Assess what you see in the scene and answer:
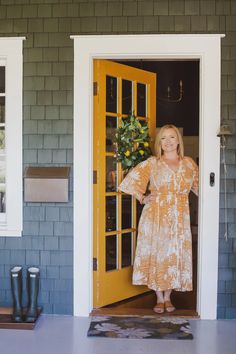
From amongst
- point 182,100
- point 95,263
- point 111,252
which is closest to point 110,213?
point 111,252

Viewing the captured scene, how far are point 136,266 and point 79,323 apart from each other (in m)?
0.76

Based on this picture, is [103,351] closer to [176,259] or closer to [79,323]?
[79,323]

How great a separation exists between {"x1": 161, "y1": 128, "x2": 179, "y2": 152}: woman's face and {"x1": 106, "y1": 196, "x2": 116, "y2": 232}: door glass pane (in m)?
0.74

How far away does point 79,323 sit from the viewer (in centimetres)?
396

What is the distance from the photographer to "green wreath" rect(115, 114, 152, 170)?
4.43 m

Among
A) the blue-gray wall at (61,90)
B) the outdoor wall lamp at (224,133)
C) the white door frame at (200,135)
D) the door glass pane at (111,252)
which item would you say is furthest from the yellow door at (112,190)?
the outdoor wall lamp at (224,133)

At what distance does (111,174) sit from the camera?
4.47m

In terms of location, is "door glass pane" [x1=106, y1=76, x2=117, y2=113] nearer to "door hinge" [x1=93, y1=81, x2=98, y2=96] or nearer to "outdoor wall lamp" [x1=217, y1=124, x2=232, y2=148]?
"door hinge" [x1=93, y1=81, x2=98, y2=96]

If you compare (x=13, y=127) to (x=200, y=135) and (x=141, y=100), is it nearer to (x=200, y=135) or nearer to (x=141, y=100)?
(x=141, y=100)

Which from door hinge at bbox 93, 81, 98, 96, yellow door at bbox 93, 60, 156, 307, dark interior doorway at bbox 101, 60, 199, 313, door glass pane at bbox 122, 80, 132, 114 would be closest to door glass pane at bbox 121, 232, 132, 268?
yellow door at bbox 93, 60, 156, 307

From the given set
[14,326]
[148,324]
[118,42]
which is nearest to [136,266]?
[148,324]

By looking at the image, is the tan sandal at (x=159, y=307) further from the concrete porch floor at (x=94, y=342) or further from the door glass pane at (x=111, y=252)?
the door glass pane at (x=111, y=252)

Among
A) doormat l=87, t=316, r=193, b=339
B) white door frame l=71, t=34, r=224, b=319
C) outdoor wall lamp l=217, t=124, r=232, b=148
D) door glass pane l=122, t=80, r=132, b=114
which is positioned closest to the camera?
doormat l=87, t=316, r=193, b=339

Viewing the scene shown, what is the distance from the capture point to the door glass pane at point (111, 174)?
4434 millimetres
